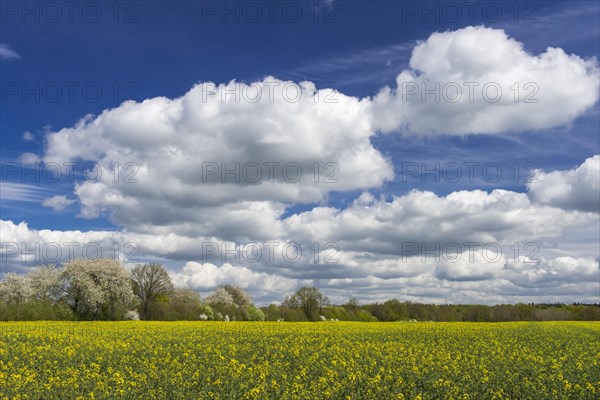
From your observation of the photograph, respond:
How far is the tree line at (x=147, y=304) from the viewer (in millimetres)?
60250

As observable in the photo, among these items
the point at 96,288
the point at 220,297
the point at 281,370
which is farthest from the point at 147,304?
the point at 281,370

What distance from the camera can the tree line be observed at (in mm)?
60250

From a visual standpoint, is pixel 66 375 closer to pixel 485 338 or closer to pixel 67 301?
pixel 485 338

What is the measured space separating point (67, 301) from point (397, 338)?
44456 mm

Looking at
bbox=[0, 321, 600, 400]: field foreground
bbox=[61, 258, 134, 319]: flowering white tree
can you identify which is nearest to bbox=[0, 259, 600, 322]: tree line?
bbox=[61, 258, 134, 319]: flowering white tree

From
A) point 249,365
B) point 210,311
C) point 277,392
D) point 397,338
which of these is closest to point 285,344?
point 249,365

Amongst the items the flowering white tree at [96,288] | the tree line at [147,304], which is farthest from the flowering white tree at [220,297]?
the flowering white tree at [96,288]

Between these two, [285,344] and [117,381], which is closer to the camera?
[117,381]

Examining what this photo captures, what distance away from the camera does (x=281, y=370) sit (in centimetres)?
1930

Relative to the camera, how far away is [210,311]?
76.8m

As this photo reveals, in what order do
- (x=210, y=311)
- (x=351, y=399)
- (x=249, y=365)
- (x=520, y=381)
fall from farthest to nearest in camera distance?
(x=210, y=311) → (x=249, y=365) → (x=520, y=381) → (x=351, y=399)

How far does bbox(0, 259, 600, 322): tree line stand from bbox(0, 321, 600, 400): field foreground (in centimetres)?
3306

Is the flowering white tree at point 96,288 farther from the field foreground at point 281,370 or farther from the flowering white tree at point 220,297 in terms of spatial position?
the flowering white tree at point 220,297

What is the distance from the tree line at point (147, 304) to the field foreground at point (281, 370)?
108ft
